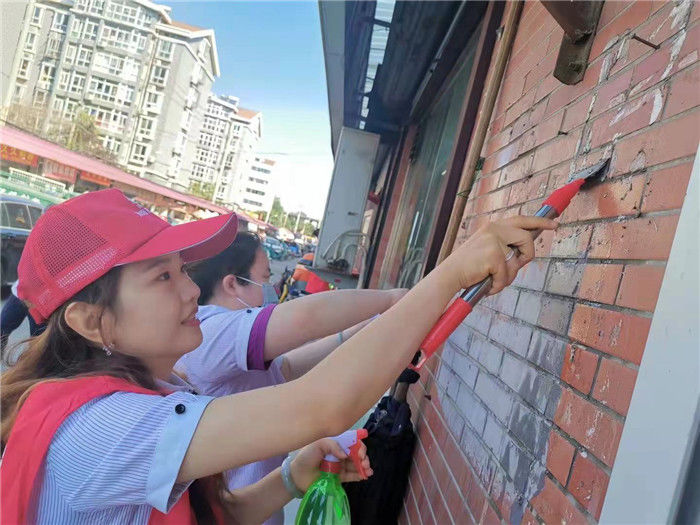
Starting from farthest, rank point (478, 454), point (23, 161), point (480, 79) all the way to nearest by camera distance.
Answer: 1. point (23, 161)
2. point (480, 79)
3. point (478, 454)

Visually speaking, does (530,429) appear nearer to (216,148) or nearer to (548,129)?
(548,129)

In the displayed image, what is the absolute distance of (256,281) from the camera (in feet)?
7.05

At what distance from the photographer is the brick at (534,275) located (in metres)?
1.29

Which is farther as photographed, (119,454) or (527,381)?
(527,381)

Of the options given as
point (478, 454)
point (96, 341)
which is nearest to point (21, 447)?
point (96, 341)

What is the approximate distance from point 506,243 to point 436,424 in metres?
1.19

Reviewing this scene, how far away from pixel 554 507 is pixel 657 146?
74cm

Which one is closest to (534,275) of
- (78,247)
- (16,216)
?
(78,247)

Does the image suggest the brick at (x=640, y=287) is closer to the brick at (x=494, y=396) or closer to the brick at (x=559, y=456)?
the brick at (x=559, y=456)

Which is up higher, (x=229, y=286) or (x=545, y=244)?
(x=545, y=244)

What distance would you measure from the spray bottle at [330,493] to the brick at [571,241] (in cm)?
77

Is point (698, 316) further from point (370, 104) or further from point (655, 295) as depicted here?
point (370, 104)

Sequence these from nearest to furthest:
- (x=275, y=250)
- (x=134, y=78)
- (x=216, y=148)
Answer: (x=275, y=250)
(x=134, y=78)
(x=216, y=148)

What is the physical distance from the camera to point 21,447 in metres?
0.92
